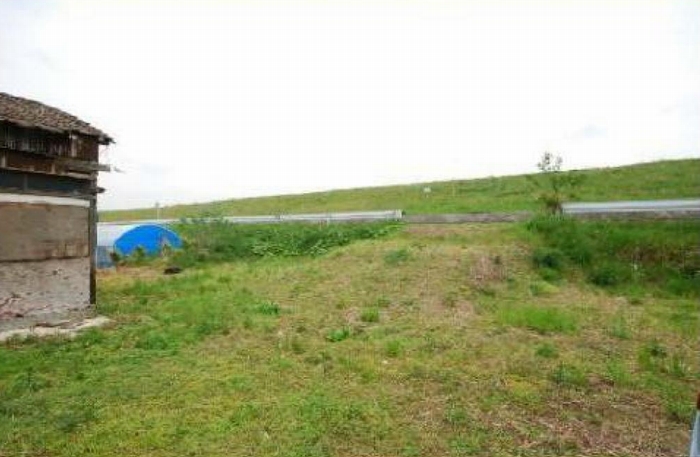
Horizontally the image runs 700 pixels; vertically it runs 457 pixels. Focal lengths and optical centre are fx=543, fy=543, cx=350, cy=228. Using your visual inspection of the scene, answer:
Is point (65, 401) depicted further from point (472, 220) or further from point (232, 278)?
point (472, 220)

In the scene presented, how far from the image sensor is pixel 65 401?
24.4 feet

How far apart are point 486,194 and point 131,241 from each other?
64.3ft

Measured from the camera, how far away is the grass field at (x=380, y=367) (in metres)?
6.41

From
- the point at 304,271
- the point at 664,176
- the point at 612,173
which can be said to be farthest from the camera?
the point at 612,173

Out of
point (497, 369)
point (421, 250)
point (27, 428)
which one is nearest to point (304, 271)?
point (421, 250)

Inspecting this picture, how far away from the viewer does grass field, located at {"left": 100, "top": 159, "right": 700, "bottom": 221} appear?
25875 millimetres

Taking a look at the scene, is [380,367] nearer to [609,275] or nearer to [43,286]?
[43,286]

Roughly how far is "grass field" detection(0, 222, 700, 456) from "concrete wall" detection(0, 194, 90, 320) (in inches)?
48.9

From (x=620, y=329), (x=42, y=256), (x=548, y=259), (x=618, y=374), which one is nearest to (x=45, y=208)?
(x=42, y=256)

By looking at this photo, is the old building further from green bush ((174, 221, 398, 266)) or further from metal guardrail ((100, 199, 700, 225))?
metal guardrail ((100, 199, 700, 225))

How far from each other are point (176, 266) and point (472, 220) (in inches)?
479

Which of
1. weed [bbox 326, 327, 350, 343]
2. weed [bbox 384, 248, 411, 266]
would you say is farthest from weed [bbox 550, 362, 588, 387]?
weed [bbox 384, 248, 411, 266]

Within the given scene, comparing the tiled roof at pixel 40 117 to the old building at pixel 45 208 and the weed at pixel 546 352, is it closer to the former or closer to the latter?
the old building at pixel 45 208

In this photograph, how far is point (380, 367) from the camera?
8.88 m
